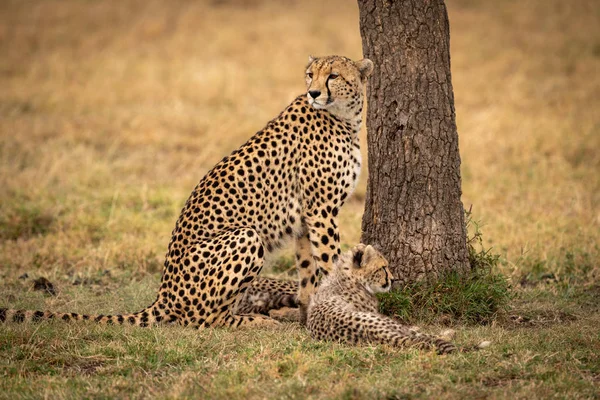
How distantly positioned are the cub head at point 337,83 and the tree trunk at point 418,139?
153 mm

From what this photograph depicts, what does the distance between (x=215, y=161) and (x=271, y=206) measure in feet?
15.5

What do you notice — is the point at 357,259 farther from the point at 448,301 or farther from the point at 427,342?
the point at 427,342

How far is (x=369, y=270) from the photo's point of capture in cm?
495

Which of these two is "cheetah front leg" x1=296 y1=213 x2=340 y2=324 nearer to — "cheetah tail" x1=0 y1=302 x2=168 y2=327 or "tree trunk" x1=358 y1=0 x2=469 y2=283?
"tree trunk" x1=358 y1=0 x2=469 y2=283

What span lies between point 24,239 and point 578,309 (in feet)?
14.4

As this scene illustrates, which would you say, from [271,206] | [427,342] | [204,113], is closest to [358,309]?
[427,342]

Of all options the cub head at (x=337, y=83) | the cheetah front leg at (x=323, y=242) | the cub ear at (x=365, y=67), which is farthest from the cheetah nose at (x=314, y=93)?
the cheetah front leg at (x=323, y=242)

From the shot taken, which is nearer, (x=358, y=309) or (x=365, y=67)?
(x=358, y=309)

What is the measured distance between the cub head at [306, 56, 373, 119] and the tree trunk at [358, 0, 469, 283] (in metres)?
0.15

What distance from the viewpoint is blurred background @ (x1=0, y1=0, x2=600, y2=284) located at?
7117 millimetres

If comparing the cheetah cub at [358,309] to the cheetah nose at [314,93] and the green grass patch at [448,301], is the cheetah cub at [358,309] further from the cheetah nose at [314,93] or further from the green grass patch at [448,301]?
the cheetah nose at [314,93]

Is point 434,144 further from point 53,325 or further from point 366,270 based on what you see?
point 53,325

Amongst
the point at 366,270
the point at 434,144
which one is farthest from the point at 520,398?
the point at 434,144

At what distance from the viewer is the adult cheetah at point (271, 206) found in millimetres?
4887
